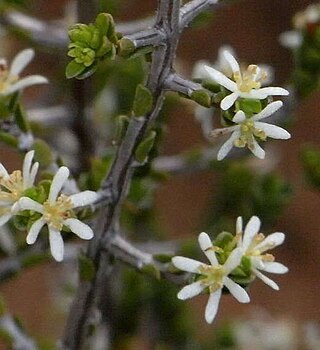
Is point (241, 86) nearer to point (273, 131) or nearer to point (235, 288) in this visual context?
point (273, 131)

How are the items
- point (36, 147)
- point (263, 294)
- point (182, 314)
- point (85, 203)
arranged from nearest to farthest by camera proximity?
point (85, 203) → point (36, 147) → point (182, 314) → point (263, 294)

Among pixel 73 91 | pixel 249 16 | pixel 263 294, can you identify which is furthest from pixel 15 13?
pixel 249 16

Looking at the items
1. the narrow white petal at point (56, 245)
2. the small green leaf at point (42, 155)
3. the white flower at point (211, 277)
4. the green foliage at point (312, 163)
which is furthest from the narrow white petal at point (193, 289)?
the green foliage at point (312, 163)

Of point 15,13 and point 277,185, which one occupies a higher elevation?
point 15,13

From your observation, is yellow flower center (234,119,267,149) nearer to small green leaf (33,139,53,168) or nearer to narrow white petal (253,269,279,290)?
narrow white petal (253,269,279,290)

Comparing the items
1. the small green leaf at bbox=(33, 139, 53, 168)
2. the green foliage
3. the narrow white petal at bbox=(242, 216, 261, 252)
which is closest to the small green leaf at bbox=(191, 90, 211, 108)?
the narrow white petal at bbox=(242, 216, 261, 252)

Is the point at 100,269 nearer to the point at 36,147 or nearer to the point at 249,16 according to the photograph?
the point at 36,147

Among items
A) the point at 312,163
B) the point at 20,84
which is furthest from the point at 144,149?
the point at 312,163

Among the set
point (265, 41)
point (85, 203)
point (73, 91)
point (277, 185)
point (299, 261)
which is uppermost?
point (85, 203)

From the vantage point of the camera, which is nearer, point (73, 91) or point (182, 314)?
point (73, 91)
